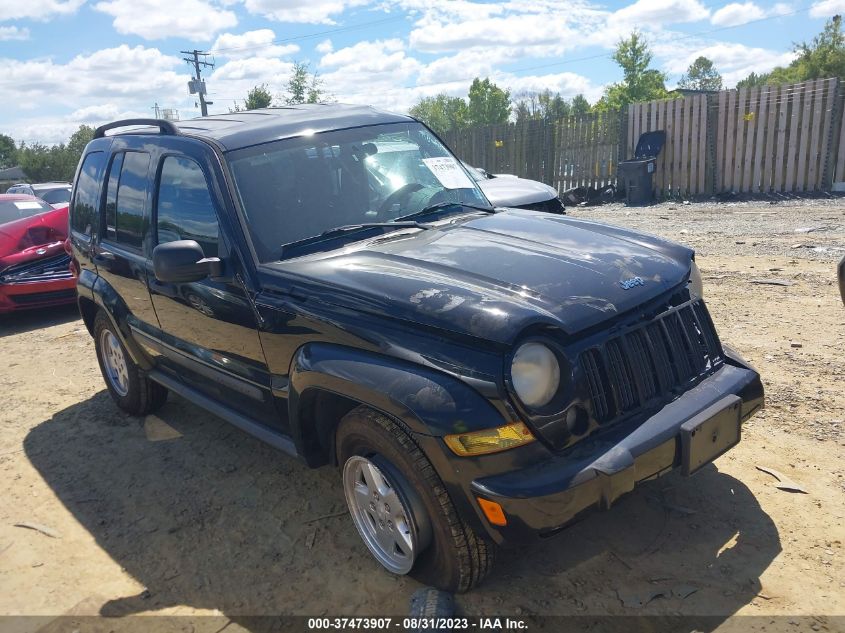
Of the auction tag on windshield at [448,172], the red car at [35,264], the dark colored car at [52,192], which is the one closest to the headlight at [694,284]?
the auction tag on windshield at [448,172]

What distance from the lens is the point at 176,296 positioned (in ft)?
12.4

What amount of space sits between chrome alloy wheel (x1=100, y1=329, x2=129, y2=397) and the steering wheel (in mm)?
2464

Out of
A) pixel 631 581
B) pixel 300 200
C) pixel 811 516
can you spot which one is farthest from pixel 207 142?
pixel 811 516

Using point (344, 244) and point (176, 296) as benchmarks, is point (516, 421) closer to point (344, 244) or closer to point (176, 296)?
point (344, 244)

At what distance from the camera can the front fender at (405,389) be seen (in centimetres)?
233

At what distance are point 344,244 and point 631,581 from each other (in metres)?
1.96

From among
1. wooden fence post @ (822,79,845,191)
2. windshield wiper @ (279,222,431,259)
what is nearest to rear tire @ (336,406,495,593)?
windshield wiper @ (279,222,431,259)

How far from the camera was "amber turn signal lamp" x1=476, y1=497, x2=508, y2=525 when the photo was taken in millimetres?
2320

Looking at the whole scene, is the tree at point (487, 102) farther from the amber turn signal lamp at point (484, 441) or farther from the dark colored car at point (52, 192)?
the amber turn signal lamp at point (484, 441)

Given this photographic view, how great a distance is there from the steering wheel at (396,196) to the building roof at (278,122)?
0.49 m

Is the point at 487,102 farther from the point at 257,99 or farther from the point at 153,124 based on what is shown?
the point at 153,124

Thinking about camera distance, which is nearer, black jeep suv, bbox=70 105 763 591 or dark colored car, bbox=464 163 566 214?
black jeep suv, bbox=70 105 763 591

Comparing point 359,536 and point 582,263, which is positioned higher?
point 582,263

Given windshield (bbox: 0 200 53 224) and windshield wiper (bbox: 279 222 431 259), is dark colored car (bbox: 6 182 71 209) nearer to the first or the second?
windshield (bbox: 0 200 53 224)
